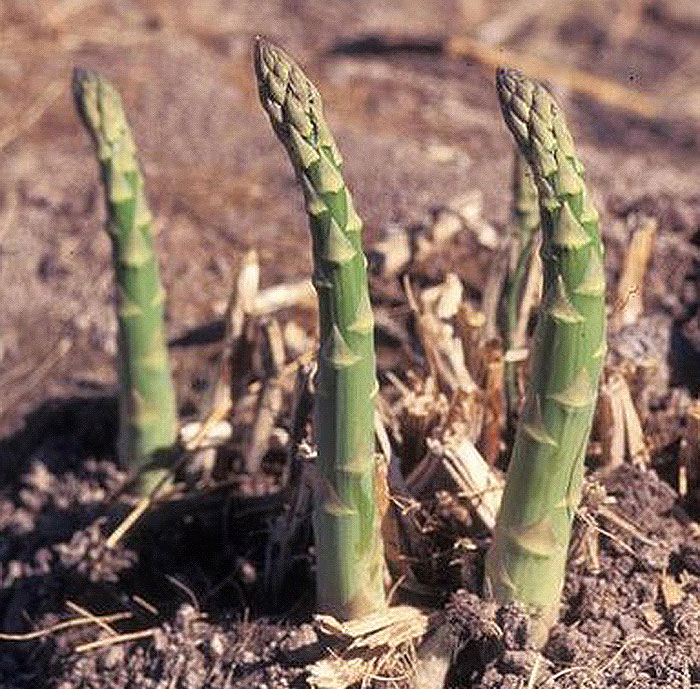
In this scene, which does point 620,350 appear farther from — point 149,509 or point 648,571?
point 149,509

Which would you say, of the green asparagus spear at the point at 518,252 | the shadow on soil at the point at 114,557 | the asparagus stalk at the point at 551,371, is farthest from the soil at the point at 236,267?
the green asparagus spear at the point at 518,252

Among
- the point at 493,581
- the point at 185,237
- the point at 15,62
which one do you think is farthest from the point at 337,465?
the point at 15,62

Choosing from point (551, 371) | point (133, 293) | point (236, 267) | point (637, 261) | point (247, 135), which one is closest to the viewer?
point (551, 371)

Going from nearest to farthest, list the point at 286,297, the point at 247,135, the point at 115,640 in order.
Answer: the point at 115,640 < the point at 286,297 < the point at 247,135

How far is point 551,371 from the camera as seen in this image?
90.8 inches

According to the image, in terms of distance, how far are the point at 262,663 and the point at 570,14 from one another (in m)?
4.06

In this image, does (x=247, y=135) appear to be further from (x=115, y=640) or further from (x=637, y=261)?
(x=115, y=640)

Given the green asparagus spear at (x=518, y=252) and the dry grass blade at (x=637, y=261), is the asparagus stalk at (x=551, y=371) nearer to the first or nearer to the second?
the green asparagus spear at (x=518, y=252)

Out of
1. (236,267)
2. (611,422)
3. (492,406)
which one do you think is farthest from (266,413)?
(236,267)

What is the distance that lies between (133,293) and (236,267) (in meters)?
1.07

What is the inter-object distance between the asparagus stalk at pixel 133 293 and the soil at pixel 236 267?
6.0 inches

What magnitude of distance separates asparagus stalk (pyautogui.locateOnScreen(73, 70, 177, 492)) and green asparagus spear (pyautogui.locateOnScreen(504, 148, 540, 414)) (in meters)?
0.70

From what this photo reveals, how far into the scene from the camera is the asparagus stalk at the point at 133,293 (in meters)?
2.95

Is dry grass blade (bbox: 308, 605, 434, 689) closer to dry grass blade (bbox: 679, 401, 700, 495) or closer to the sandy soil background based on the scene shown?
dry grass blade (bbox: 679, 401, 700, 495)
